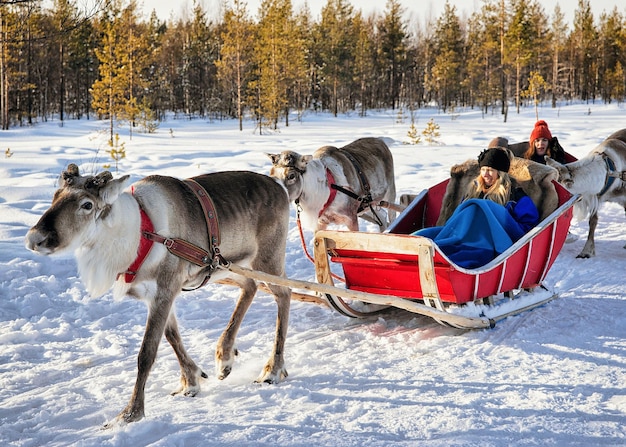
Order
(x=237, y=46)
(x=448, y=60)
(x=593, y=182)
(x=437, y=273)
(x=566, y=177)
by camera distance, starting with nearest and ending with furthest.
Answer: (x=437, y=273) → (x=566, y=177) → (x=593, y=182) → (x=237, y=46) → (x=448, y=60)

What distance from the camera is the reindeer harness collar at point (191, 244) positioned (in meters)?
3.39

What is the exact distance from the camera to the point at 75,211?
121 inches

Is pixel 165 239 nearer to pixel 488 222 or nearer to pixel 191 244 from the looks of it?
pixel 191 244

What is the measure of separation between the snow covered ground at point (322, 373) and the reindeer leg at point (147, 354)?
9 cm

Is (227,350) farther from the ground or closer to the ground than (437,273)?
closer to the ground

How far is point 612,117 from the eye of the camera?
33.4 meters

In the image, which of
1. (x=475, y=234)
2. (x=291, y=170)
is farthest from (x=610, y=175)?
(x=291, y=170)

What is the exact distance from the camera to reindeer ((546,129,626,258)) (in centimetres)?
764

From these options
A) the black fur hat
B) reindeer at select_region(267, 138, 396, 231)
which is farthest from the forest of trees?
the black fur hat

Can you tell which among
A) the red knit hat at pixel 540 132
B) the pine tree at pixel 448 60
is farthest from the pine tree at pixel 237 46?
the red knit hat at pixel 540 132

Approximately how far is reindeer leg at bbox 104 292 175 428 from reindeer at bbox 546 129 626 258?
574 cm

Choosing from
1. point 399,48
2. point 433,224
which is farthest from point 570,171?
point 399,48

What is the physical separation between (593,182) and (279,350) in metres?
5.38

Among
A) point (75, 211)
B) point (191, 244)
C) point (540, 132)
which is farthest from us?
point (540, 132)
